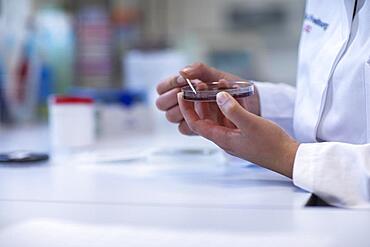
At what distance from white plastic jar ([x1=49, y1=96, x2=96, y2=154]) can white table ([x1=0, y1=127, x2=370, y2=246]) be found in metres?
0.23

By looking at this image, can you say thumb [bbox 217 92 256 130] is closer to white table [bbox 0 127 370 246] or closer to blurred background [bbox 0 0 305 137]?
white table [bbox 0 127 370 246]

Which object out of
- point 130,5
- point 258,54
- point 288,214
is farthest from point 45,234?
point 130,5

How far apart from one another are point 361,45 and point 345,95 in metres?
0.07

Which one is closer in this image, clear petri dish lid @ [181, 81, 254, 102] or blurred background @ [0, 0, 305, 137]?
clear petri dish lid @ [181, 81, 254, 102]

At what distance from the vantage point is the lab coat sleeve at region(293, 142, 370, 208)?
648 mm

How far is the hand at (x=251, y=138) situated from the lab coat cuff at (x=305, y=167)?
0.4 inches

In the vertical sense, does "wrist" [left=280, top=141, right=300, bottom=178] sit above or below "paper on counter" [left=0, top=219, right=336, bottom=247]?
above

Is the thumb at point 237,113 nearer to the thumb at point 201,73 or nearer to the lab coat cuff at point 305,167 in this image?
the lab coat cuff at point 305,167

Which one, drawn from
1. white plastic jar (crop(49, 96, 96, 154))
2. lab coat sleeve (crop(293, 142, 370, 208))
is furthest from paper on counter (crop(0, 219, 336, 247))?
white plastic jar (crop(49, 96, 96, 154))

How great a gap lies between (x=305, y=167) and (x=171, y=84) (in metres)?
0.35

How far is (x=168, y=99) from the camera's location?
3.12ft

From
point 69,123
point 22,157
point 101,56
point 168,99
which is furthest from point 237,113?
point 101,56

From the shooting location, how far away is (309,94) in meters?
0.86

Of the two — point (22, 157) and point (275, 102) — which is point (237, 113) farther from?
point (22, 157)
